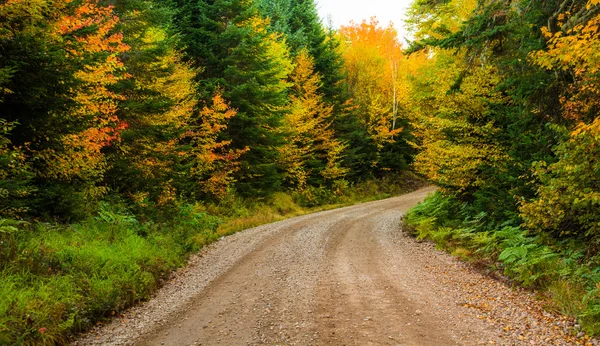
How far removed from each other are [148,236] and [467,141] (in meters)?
10.9

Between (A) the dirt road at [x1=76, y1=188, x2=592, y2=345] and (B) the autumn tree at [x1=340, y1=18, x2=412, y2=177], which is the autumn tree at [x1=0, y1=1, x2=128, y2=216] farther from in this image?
(B) the autumn tree at [x1=340, y1=18, x2=412, y2=177]

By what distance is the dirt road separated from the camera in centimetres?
623

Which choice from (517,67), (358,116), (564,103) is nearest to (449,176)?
(517,67)

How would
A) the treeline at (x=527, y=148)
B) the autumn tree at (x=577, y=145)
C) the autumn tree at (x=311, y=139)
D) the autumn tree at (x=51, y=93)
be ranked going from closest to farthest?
the autumn tree at (x=577, y=145)
the treeline at (x=527, y=148)
the autumn tree at (x=51, y=93)
the autumn tree at (x=311, y=139)

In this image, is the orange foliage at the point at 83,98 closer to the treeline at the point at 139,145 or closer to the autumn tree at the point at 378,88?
the treeline at the point at 139,145

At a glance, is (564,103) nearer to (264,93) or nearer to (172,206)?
(172,206)

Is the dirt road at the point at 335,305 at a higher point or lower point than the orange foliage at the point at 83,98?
lower

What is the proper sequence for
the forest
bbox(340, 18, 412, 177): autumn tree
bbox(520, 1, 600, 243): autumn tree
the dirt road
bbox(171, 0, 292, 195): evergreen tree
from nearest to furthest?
bbox(520, 1, 600, 243): autumn tree < the dirt road < the forest < bbox(171, 0, 292, 195): evergreen tree < bbox(340, 18, 412, 177): autumn tree

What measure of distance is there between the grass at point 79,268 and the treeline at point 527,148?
862 centimetres

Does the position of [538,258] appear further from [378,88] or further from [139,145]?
[378,88]

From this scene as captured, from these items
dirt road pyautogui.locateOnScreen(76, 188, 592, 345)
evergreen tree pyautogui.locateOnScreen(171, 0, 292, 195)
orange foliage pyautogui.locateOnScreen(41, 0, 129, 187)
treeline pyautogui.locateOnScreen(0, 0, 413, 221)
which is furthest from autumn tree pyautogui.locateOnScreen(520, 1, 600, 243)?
evergreen tree pyautogui.locateOnScreen(171, 0, 292, 195)

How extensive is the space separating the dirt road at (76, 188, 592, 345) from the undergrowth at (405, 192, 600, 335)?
0.37 metres

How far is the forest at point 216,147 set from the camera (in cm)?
717

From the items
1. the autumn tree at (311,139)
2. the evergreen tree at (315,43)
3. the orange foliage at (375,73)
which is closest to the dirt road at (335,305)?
the autumn tree at (311,139)
